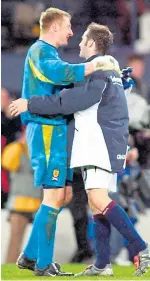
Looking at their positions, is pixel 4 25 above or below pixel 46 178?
above

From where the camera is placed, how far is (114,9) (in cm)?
897

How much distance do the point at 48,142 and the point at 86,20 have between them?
178 inches

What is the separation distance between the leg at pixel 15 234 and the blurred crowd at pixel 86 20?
99.5 inches

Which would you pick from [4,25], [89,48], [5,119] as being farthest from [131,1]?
[89,48]

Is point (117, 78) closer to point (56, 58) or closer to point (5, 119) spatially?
point (56, 58)

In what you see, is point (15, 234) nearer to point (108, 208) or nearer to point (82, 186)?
point (82, 186)

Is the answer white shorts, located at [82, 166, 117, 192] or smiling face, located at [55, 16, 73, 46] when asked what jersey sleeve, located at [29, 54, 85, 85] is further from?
white shorts, located at [82, 166, 117, 192]

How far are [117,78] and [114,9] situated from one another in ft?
15.3

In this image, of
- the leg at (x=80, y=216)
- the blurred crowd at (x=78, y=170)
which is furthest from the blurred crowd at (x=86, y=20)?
the leg at (x=80, y=216)

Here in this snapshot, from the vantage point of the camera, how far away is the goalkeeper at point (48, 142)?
432cm

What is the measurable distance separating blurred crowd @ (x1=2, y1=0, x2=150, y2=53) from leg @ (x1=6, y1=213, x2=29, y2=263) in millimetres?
2527

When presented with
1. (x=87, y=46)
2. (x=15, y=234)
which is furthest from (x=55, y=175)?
(x=15, y=234)

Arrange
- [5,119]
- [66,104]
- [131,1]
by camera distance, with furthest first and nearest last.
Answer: [131,1] → [5,119] → [66,104]

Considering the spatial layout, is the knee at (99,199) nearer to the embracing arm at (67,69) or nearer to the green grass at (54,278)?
the green grass at (54,278)
